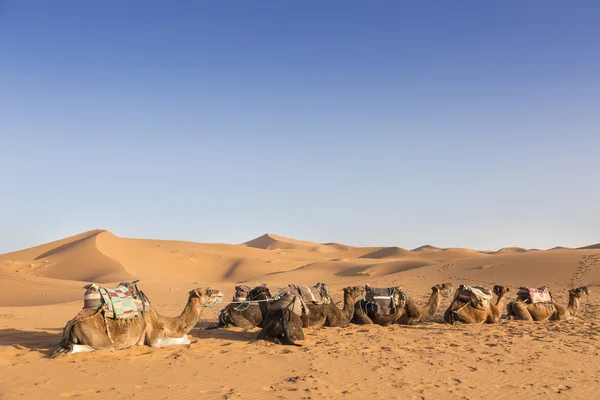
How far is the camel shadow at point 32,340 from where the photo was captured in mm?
9239

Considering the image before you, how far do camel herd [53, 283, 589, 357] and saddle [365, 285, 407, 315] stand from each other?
47mm

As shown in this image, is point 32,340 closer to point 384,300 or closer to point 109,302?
point 109,302

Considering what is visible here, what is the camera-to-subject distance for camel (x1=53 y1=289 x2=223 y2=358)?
28.3 feet

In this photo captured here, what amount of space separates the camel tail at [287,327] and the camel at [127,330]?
1334mm

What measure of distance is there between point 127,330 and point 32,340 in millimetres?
2609

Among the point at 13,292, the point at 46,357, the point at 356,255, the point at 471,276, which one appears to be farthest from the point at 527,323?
the point at 356,255

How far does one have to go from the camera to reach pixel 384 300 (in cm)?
1271

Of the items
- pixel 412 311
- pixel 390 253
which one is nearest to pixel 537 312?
pixel 412 311

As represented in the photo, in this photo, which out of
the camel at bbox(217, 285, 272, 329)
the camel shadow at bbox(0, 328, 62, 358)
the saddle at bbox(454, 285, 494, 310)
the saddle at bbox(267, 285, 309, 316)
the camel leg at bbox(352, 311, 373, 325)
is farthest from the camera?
the saddle at bbox(454, 285, 494, 310)

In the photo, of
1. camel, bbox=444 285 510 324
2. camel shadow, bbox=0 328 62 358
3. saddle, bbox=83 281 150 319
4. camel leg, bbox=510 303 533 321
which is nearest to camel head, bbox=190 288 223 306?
saddle, bbox=83 281 150 319

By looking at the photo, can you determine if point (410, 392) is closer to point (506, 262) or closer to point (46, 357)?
point (46, 357)

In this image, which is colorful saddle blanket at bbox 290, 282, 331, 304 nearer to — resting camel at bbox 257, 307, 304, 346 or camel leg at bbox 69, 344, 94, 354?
resting camel at bbox 257, 307, 304, 346

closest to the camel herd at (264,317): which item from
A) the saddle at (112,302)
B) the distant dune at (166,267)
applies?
the saddle at (112,302)

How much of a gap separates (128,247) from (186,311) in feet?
141
